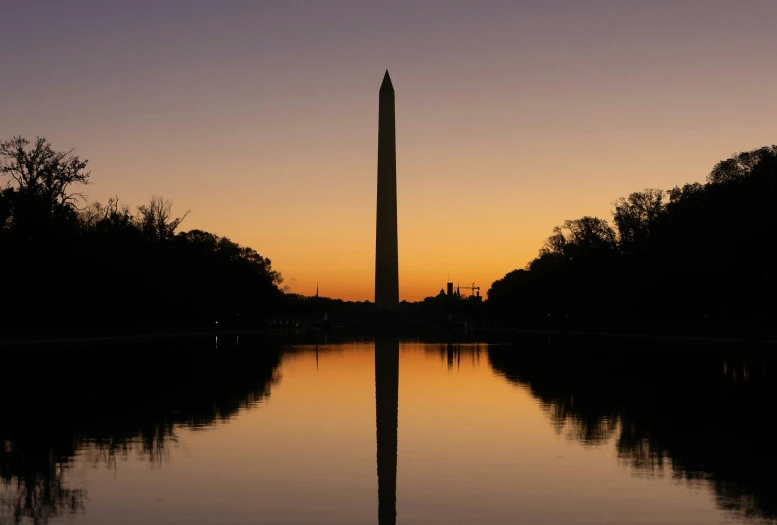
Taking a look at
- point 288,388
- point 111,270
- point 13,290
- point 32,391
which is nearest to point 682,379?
point 288,388

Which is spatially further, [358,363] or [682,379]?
[358,363]

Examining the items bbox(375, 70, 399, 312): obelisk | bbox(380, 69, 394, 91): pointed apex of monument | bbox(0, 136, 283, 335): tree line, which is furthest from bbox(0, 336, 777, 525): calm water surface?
bbox(380, 69, 394, 91): pointed apex of monument

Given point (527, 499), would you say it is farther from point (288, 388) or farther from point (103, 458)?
point (288, 388)

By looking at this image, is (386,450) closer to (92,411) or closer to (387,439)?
(387,439)

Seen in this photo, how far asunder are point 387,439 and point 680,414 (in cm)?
598

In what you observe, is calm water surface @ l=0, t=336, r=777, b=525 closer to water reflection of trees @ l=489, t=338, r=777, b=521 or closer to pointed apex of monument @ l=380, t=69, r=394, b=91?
water reflection of trees @ l=489, t=338, r=777, b=521

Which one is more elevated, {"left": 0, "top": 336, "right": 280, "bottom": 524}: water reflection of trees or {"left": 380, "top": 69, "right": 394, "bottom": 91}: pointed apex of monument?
{"left": 380, "top": 69, "right": 394, "bottom": 91}: pointed apex of monument

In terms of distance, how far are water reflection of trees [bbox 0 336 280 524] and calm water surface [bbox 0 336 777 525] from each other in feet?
0.16

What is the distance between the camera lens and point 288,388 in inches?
899

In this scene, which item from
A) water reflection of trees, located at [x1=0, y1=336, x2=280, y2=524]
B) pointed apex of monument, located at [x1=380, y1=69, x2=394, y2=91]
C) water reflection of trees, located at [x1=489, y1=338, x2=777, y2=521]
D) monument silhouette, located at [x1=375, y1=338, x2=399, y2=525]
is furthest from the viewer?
pointed apex of monument, located at [x1=380, y1=69, x2=394, y2=91]

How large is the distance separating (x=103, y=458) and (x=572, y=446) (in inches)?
241

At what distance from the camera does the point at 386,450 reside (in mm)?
12883

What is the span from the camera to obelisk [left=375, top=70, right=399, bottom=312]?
73375mm

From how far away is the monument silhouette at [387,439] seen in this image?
920 cm
